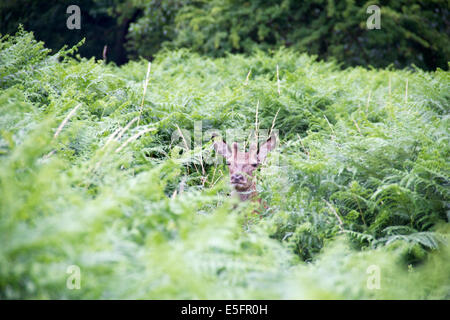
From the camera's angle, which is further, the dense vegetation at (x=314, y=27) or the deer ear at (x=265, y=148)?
the dense vegetation at (x=314, y=27)

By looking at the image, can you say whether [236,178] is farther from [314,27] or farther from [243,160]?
[314,27]

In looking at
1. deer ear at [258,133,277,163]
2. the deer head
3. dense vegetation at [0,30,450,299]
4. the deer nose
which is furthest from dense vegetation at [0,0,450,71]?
the deer nose

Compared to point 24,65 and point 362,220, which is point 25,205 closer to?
point 362,220

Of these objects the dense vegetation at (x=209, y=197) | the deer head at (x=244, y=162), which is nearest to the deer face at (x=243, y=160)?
the deer head at (x=244, y=162)

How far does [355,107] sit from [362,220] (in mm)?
2917

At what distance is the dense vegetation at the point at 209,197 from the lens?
1.91 meters

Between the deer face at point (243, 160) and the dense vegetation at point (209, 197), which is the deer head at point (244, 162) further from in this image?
the dense vegetation at point (209, 197)

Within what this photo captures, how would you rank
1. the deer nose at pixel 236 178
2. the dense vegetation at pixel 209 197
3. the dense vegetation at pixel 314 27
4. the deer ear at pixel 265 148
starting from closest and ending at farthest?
the dense vegetation at pixel 209 197
the deer nose at pixel 236 178
the deer ear at pixel 265 148
the dense vegetation at pixel 314 27

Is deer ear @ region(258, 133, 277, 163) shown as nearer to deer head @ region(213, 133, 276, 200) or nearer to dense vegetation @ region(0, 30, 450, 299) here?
deer head @ region(213, 133, 276, 200)

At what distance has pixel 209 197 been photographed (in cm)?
241

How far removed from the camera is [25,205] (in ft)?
6.30

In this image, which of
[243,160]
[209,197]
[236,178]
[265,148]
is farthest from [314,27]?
[209,197]

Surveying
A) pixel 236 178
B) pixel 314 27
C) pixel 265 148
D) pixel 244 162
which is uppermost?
pixel 314 27
